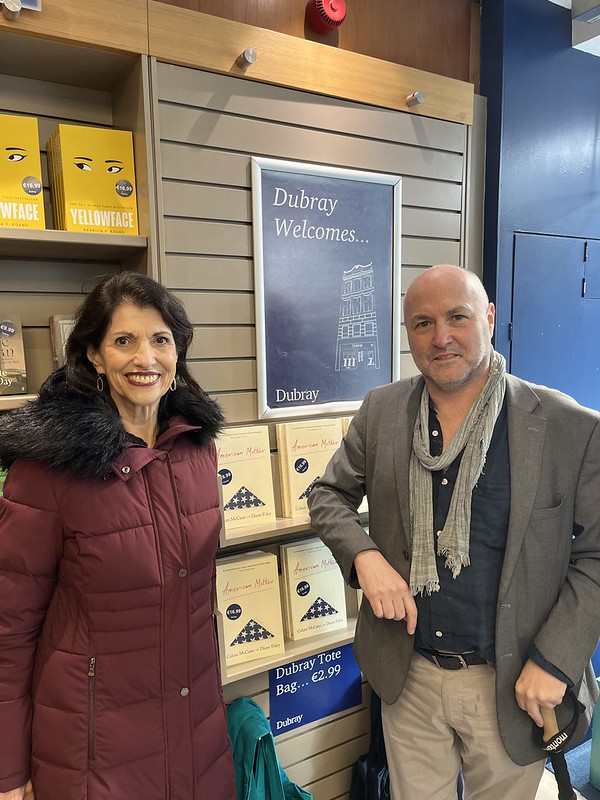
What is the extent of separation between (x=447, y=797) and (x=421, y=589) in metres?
0.73

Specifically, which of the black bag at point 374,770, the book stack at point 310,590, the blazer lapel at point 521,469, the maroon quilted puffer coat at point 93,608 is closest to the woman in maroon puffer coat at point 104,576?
the maroon quilted puffer coat at point 93,608

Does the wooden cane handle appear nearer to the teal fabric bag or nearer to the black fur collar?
the teal fabric bag

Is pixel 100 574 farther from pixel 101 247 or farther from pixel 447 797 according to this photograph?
pixel 447 797

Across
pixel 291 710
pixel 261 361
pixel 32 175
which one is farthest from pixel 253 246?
pixel 291 710

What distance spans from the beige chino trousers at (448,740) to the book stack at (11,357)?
141 cm

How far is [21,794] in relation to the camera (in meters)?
1.36

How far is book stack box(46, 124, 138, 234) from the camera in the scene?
67.3 inches

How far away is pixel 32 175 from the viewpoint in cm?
166

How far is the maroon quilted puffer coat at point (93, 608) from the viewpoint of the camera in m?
1.30

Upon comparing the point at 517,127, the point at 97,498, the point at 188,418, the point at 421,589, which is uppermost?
the point at 517,127

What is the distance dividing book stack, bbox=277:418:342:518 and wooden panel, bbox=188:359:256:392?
203mm

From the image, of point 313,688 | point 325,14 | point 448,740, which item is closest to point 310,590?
point 313,688

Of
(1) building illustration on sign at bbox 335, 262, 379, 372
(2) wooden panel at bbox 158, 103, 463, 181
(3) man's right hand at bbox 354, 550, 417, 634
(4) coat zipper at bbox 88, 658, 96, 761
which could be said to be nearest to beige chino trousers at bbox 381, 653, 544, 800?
(3) man's right hand at bbox 354, 550, 417, 634

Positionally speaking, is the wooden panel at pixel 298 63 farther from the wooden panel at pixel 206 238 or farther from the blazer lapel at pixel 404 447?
the blazer lapel at pixel 404 447
